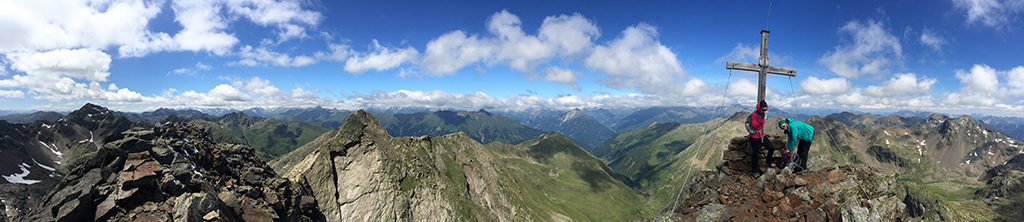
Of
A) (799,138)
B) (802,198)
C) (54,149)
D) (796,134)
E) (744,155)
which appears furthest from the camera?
(54,149)

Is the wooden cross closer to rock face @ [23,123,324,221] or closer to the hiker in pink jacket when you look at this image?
the hiker in pink jacket

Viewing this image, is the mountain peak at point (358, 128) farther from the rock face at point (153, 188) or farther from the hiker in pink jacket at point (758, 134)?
the hiker in pink jacket at point (758, 134)

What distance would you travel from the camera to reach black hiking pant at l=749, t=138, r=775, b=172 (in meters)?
17.1

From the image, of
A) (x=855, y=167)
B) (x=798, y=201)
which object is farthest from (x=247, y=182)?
(x=855, y=167)

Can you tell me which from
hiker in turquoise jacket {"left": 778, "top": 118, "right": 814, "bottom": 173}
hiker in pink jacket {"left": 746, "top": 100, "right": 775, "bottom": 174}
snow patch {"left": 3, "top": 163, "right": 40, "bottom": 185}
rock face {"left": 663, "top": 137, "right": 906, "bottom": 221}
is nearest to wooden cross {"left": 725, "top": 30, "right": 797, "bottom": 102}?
hiker in pink jacket {"left": 746, "top": 100, "right": 775, "bottom": 174}

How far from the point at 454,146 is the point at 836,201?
145848 millimetres

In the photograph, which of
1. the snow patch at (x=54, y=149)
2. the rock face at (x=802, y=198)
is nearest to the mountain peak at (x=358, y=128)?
the rock face at (x=802, y=198)

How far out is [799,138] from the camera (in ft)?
54.1

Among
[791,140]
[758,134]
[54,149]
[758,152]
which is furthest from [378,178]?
[54,149]

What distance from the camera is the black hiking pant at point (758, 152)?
1711 cm

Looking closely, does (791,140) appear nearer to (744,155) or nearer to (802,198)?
(744,155)

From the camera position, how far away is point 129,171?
19797 mm

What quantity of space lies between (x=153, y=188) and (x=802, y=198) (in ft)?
110

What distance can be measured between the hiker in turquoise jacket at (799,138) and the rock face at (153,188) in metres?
31.7
